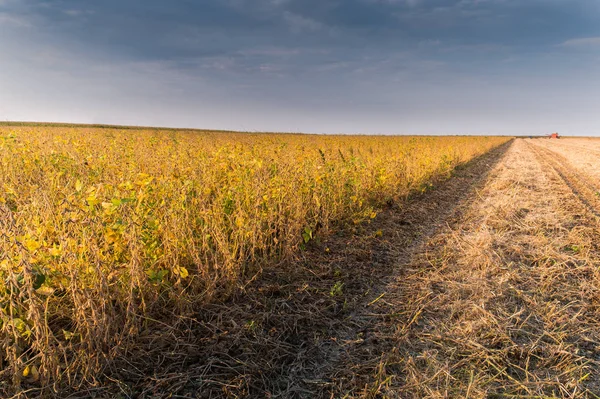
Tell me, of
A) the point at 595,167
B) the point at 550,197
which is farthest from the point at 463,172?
the point at 595,167

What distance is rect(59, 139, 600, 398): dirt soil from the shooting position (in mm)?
2172

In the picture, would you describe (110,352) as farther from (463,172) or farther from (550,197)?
(463,172)

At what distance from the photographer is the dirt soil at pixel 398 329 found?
217 centimetres

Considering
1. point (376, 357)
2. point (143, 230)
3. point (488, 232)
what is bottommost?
point (376, 357)

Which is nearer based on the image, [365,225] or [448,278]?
[448,278]

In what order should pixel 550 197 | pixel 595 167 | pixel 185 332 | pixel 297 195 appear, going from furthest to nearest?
1. pixel 595 167
2. pixel 550 197
3. pixel 297 195
4. pixel 185 332

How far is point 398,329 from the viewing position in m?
2.75

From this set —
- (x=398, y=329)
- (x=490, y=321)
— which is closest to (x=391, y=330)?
(x=398, y=329)

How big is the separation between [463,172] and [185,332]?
11.7m

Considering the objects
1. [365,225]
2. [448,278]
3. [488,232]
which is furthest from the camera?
[365,225]

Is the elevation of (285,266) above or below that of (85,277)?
below

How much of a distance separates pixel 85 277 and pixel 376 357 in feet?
7.10

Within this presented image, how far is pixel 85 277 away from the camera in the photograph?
2445 mm

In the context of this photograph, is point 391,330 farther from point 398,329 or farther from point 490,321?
point 490,321
